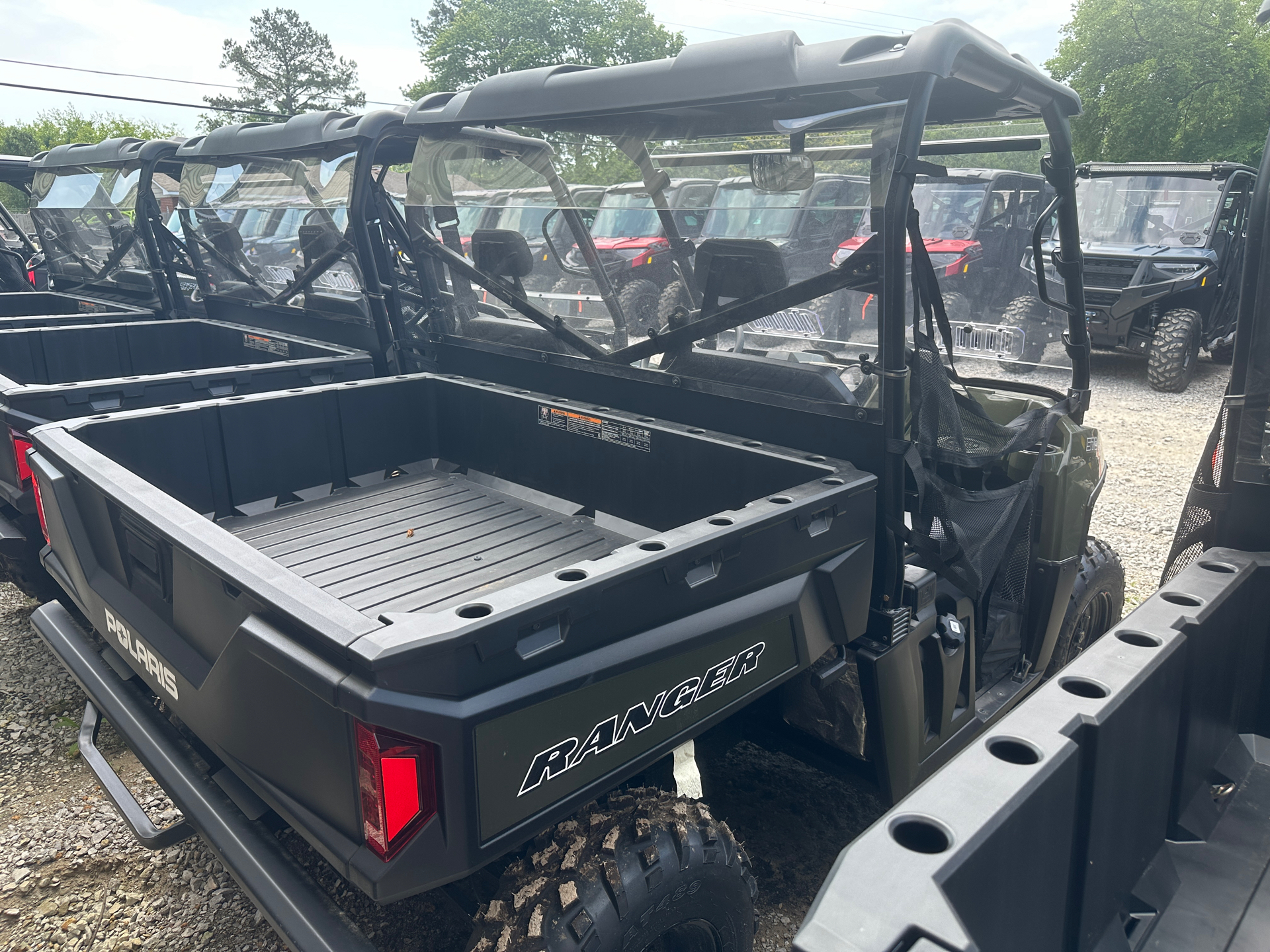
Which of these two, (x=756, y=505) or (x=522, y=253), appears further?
(x=522, y=253)

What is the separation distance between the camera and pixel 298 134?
4.80 meters

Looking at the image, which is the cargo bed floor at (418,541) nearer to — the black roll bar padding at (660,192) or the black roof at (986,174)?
the black roll bar padding at (660,192)

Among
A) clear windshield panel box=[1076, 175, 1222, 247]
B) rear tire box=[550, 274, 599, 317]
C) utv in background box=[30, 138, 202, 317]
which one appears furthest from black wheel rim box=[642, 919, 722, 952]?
clear windshield panel box=[1076, 175, 1222, 247]

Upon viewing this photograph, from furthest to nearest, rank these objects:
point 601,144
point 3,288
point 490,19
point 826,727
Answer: point 490,19
point 3,288
point 601,144
point 826,727

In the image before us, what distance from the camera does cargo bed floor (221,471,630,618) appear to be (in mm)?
2719

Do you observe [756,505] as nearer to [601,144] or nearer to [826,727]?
[826,727]

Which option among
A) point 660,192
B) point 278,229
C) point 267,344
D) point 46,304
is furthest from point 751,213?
point 46,304

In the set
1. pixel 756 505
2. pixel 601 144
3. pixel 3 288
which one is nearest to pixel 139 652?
pixel 756 505

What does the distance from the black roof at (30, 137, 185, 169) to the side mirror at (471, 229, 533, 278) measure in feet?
13.0

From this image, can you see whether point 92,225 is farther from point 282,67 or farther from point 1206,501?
point 282,67

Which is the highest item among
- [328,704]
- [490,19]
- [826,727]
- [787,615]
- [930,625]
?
[490,19]

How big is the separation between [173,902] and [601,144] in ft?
8.85

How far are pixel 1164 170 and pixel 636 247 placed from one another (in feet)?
34.3

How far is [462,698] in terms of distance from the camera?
149 centimetres
